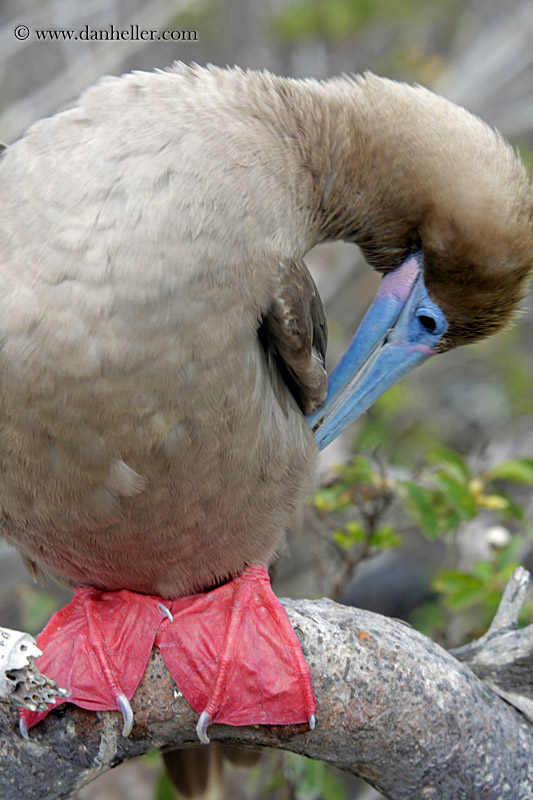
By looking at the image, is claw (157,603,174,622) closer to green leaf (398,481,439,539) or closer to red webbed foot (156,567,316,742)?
red webbed foot (156,567,316,742)

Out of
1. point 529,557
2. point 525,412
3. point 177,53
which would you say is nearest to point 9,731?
point 529,557

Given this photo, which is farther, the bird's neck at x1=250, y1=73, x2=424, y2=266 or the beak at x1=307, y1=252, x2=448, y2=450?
the beak at x1=307, y1=252, x2=448, y2=450

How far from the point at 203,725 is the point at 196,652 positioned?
0.68 feet

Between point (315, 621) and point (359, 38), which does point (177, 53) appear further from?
point (315, 621)

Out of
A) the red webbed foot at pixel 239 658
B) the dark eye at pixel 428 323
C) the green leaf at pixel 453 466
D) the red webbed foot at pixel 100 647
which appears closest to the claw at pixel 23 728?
the red webbed foot at pixel 100 647

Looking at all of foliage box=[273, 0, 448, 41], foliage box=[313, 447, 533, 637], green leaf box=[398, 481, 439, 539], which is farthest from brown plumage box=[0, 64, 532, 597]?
foliage box=[273, 0, 448, 41]

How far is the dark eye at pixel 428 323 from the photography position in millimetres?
2828

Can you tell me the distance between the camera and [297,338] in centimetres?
252

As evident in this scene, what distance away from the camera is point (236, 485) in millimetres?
2525

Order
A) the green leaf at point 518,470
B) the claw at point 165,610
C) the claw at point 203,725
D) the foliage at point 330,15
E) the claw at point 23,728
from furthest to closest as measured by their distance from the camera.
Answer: the foliage at point 330,15 < the green leaf at point 518,470 < the claw at point 165,610 < the claw at point 203,725 < the claw at point 23,728

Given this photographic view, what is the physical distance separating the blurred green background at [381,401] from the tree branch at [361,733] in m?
0.66

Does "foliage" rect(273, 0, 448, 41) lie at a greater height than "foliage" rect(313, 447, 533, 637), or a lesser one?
greater

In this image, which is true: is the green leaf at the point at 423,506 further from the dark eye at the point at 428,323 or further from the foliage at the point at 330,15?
the foliage at the point at 330,15

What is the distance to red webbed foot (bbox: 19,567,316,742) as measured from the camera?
8.05 ft
